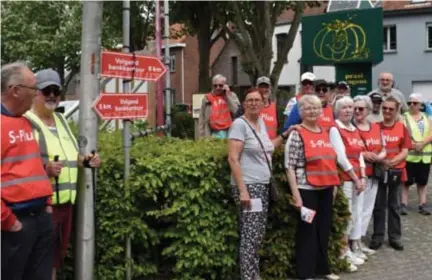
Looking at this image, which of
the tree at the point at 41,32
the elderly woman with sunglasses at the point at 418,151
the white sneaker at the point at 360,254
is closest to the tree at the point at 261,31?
the elderly woman with sunglasses at the point at 418,151

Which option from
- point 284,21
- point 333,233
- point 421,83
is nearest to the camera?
point 333,233

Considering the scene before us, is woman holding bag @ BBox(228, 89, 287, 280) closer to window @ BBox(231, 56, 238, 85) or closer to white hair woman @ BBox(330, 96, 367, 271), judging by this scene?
white hair woman @ BBox(330, 96, 367, 271)

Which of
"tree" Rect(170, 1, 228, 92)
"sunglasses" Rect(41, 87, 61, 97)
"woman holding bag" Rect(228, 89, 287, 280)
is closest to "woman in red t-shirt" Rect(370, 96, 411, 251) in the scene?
"woman holding bag" Rect(228, 89, 287, 280)

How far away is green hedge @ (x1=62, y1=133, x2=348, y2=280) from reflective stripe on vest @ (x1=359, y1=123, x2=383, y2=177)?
1.71 m

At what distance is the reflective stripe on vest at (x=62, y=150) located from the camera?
4.71 m

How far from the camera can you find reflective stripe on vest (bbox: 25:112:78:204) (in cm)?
471

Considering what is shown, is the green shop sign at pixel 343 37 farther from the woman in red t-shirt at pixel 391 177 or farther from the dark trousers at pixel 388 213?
the dark trousers at pixel 388 213

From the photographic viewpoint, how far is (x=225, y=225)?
6055 millimetres

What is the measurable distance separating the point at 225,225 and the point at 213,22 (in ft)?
70.8

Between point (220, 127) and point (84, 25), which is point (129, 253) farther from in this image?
point (220, 127)

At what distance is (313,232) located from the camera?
20.9 feet

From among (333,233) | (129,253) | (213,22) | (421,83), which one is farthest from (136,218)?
(421,83)

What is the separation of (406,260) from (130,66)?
3.99 meters

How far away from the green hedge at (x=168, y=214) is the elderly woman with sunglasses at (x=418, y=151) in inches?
170
